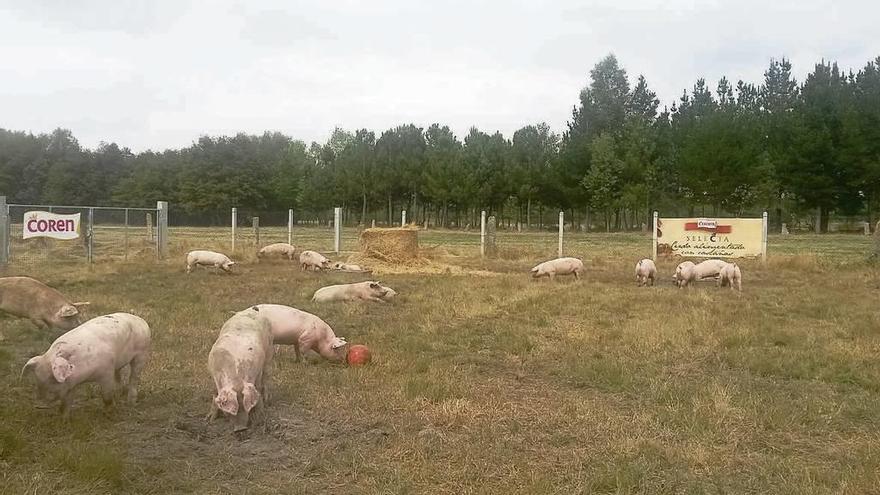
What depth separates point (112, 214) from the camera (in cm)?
6388

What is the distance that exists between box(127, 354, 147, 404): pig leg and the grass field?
0.53 ft

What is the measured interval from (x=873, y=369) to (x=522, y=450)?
502cm

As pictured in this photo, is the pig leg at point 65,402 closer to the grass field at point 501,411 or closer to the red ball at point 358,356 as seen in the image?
the grass field at point 501,411

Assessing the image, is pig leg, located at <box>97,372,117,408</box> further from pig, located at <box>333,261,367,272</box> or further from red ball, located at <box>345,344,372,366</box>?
pig, located at <box>333,261,367,272</box>

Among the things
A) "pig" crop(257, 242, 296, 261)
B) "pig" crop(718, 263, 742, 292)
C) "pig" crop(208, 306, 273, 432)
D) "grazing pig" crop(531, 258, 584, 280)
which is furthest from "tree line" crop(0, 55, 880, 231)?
"pig" crop(208, 306, 273, 432)

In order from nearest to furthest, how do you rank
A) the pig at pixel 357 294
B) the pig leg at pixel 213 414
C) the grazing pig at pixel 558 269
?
the pig leg at pixel 213 414, the pig at pixel 357 294, the grazing pig at pixel 558 269

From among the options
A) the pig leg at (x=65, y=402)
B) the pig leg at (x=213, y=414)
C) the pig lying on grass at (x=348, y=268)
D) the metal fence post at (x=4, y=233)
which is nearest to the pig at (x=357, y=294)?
the pig lying on grass at (x=348, y=268)

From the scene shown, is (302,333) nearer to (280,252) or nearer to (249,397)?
(249,397)

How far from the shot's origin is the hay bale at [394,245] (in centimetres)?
2220

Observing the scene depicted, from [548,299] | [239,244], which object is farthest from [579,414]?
[239,244]

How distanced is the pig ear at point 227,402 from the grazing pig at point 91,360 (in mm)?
1236

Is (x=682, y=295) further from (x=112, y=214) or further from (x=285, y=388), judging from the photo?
(x=112, y=214)

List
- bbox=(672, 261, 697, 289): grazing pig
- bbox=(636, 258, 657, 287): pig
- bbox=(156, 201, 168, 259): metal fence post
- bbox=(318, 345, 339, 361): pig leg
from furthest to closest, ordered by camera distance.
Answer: bbox=(156, 201, 168, 259): metal fence post, bbox=(636, 258, 657, 287): pig, bbox=(672, 261, 697, 289): grazing pig, bbox=(318, 345, 339, 361): pig leg

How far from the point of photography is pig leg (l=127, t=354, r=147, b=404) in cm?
675
